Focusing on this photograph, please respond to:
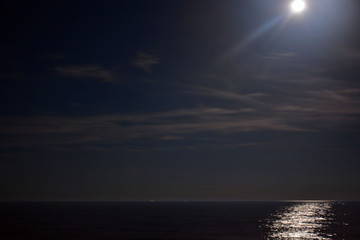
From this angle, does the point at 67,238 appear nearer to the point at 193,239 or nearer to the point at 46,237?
the point at 46,237

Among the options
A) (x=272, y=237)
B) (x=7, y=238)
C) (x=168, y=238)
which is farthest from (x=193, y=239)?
(x=7, y=238)

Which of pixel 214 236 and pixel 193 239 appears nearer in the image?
pixel 193 239

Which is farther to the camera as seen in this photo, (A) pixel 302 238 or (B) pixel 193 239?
(A) pixel 302 238

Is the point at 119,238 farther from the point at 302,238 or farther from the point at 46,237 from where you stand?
the point at 302,238

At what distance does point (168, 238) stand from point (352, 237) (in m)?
40.4

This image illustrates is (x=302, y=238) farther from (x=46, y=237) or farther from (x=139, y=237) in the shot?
(x=46, y=237)

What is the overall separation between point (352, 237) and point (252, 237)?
72.8ft

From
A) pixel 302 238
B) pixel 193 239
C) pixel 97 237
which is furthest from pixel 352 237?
pixel 97 237

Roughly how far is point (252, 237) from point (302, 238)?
36.1 ft

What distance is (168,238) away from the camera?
249ft

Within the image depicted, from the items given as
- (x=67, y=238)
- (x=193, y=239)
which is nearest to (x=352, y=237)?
(x=193, y=239)

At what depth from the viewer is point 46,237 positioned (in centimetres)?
7712

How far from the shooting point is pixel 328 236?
270ft

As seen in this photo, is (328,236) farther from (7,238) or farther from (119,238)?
(7,238)
